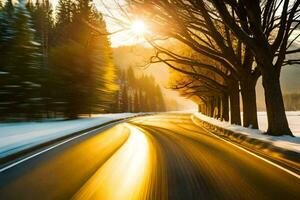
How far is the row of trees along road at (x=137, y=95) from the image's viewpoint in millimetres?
105688

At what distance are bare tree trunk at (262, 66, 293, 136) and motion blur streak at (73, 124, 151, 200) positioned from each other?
247 inches

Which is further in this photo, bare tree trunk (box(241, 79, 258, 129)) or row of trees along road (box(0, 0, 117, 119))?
row of trees along road (box(0, 0, 117, 119))

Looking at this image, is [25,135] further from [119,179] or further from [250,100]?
[250,100]

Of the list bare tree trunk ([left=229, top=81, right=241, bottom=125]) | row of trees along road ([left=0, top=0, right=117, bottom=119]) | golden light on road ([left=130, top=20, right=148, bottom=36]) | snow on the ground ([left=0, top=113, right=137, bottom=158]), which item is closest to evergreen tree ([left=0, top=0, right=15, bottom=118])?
row of trees along road ([left=0, top=0, right=117, bottom=119])

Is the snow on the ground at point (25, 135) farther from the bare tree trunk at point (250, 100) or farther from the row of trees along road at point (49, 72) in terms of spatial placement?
the bare tree trunk at point (250, 100)

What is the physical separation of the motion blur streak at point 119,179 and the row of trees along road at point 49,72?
9342mm

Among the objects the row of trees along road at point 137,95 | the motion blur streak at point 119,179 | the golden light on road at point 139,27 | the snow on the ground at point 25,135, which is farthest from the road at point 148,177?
the row of trees along road at point 137,95

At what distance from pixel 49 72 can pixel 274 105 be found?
24.1 meters

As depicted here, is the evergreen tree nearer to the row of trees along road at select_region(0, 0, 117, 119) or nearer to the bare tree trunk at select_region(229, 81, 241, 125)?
the row of trees along road at select_region(0, 0, 117, 119)

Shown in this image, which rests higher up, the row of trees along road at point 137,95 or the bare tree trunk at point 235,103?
the row of trees along road at point 137,95

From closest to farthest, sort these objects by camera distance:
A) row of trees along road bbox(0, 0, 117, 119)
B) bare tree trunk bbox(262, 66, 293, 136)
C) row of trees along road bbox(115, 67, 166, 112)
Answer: bare tree trunk bbox(262, 66, 293, 136), row of trees along road bbox(0, 0, 117, 119), row of trees along road bbox(115, 67, 166, 112)

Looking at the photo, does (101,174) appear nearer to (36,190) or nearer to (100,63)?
(36,190)

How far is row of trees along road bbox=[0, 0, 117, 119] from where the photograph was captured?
Answer: 91.9ft

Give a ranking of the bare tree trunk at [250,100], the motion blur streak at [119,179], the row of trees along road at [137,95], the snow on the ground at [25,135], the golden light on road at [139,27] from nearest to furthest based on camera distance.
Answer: the motion blur streak at [119,179] → the snow on the ground at [25,135] → the golden light on road at [139,27] → the bare tree trunk at [250,100] → the row of trees along road at [137,95]
